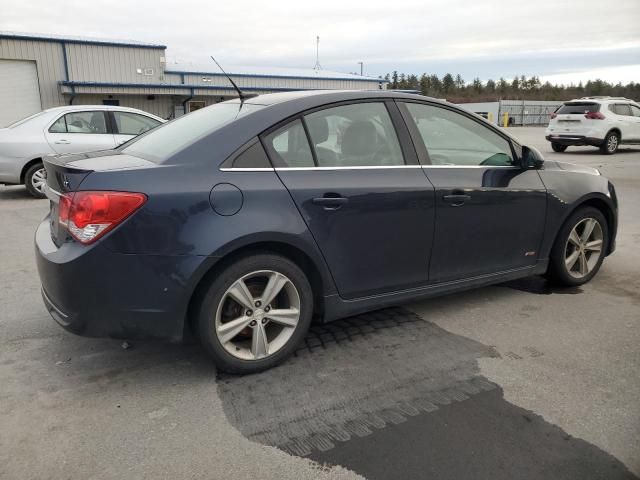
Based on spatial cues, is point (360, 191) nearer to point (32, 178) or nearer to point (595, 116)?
point (32, 178)

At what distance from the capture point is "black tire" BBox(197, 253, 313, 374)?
2.89 meters

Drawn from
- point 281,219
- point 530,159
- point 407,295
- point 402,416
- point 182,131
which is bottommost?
point 402,416

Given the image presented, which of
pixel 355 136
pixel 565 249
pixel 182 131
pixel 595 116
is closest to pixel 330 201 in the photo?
pixel 355 136

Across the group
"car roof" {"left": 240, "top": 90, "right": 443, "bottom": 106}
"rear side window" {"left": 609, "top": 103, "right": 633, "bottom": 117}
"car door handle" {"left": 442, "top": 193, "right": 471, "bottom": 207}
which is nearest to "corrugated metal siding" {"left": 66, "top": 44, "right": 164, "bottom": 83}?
"rear side window" {"left": 609, "top": 103, "right": 633, "bottom": 117}

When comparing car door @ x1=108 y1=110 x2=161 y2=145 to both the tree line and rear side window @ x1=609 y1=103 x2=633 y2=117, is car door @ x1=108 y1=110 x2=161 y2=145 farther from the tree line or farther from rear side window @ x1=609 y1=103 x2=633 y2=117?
the tree line

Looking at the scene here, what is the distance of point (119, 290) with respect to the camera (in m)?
2.75

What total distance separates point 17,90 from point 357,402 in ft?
84.3

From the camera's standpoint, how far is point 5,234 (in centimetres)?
657

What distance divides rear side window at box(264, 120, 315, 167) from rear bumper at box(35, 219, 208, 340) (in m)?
0.76

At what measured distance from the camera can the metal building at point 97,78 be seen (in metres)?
23.5

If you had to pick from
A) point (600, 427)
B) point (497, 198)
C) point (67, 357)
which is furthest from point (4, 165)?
point (600, 427)

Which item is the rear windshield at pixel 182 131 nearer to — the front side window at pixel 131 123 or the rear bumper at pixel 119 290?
the rear bumper at pixel 119 290

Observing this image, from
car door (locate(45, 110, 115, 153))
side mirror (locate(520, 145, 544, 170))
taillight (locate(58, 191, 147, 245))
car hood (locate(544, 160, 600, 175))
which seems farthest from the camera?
car door (locate(45, 110, 115, 153))

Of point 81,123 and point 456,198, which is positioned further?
point 81,123
